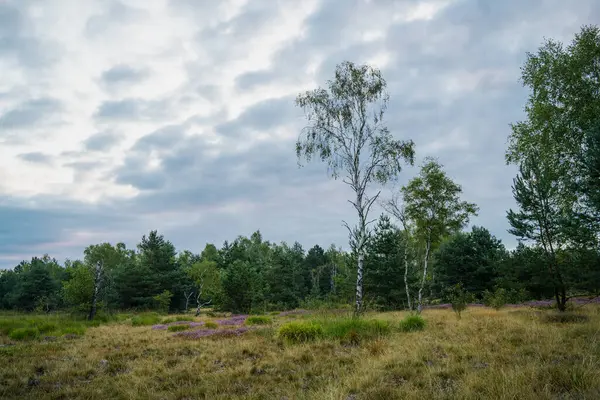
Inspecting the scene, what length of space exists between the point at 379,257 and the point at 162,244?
34.7 meters

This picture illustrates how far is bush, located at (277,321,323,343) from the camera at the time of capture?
37.8 feet

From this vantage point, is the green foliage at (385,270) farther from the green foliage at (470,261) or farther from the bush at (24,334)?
the bush at (24,334)

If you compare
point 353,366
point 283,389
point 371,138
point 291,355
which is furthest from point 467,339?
point 371,138

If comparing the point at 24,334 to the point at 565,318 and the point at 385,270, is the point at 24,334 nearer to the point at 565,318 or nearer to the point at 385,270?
the point at 565,318

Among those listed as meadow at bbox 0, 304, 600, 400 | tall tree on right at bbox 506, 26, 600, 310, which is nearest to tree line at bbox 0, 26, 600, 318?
tall tree on right at bbox 506, 26, 600, 310

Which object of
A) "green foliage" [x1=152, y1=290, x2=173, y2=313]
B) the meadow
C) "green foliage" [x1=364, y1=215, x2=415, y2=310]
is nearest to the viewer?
the meadow

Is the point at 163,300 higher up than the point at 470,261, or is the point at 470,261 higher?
the point at 470,261

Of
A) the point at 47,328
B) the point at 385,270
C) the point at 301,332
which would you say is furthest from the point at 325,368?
the point at 385,270

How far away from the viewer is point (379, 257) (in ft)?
121

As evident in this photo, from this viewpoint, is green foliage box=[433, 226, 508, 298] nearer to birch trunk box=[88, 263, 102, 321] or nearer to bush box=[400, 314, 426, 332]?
bush box=[400, 314, 426, 332]

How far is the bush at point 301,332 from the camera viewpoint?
11.5 m

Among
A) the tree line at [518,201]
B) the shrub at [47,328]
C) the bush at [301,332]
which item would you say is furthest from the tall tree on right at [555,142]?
the shrub at [47,328]

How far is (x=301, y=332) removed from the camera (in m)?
11.8

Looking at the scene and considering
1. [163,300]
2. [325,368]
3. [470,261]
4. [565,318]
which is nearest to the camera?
[325,368]
